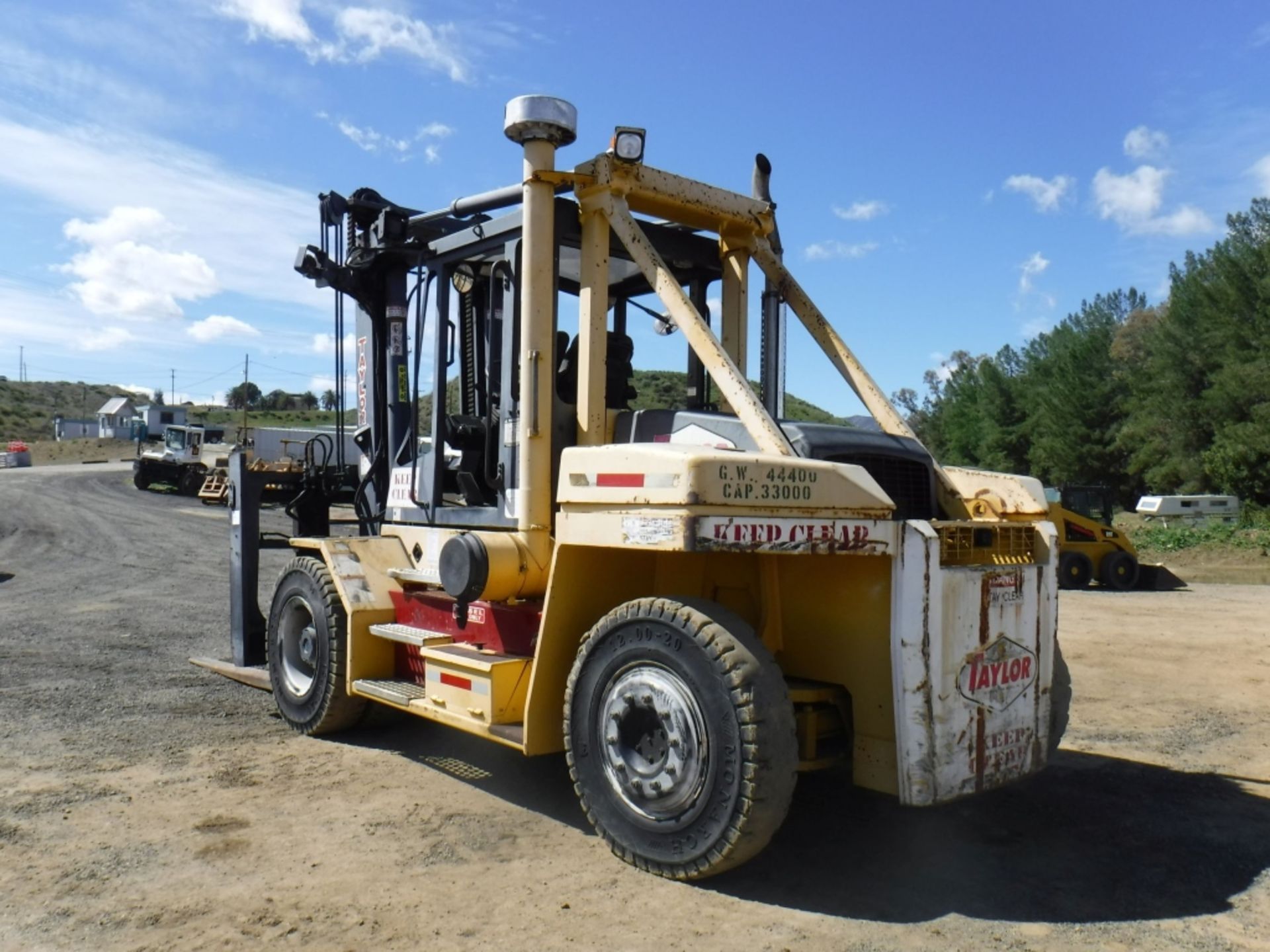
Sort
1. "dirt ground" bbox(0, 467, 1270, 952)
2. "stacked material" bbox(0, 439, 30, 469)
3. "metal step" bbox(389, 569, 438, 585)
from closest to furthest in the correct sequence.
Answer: "dirt ground" bbox(0, 467, 1270, 952), "metal step" bbox(389, 569, 438, 585), "stacked material" bbox(0, 439, 30, 469)

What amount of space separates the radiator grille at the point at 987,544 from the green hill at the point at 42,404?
9750 cm

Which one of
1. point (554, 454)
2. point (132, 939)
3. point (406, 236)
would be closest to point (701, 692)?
point (554, 454)

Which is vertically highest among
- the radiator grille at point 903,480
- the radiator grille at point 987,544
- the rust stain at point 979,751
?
the radiator grille at point 903,480

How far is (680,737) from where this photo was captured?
→ 14.5 ft

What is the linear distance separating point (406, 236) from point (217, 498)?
92.8 ft

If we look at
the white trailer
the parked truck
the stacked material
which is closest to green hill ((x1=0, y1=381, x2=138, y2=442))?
the stacked material

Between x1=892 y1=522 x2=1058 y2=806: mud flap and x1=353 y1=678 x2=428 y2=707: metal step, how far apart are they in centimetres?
263

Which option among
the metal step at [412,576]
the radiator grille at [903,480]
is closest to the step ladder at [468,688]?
the metal step at [412,576]

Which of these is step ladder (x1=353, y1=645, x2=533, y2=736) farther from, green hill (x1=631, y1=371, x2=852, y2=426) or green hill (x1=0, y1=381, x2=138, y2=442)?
green hill (x1=0, y1=381, x2=138, y2=442)

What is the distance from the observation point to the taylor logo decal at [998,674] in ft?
14.8

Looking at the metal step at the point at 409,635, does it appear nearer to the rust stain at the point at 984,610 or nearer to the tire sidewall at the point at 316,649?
the tire sidewall at the point at 316,649

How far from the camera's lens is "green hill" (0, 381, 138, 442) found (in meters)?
92.8

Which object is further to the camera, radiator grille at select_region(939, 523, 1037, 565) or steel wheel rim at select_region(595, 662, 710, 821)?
radiator grille at select_region(939, 523, 1037, 565)

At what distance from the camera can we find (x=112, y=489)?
128 feet
